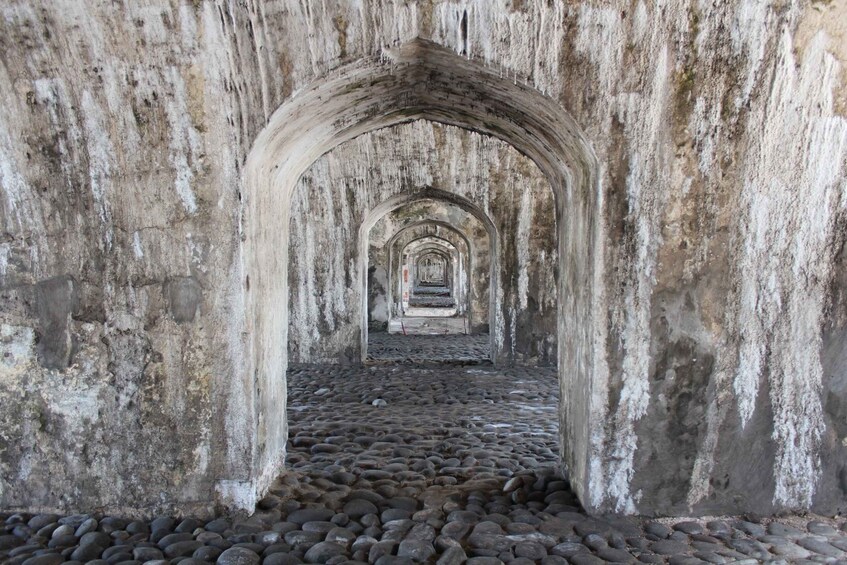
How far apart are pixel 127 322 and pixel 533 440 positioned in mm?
3360

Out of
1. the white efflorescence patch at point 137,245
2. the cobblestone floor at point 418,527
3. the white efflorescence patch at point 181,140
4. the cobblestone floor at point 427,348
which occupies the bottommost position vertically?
the cobblestone floor at point 418,527

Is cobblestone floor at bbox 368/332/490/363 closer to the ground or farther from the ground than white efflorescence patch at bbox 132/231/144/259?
closer to the ground

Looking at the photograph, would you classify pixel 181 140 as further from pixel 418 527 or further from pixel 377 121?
pixel 418 527

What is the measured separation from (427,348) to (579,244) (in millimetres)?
8801

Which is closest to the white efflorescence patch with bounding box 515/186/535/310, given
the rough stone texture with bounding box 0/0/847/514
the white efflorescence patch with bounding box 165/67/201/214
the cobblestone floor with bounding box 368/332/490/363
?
the cobblestone floor with bounding box 368/332/490/363

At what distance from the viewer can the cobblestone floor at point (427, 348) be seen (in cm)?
1052

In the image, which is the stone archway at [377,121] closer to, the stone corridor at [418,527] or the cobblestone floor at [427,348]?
the stone corridor at [418,527]

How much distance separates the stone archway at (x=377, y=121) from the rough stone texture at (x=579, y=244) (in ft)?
0.08

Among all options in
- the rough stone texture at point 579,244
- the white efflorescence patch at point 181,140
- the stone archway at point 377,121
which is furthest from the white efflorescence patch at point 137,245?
the stone archway at point 377,121

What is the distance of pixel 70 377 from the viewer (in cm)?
349

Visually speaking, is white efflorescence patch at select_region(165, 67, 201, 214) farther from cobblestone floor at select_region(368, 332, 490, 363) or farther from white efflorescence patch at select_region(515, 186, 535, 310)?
cobblestone floor at select_region(368, 332, 490, 363)

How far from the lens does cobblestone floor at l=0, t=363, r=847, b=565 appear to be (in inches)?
121

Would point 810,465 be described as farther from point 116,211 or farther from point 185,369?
point 116,211

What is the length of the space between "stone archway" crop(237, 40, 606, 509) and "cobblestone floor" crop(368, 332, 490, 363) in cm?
610
